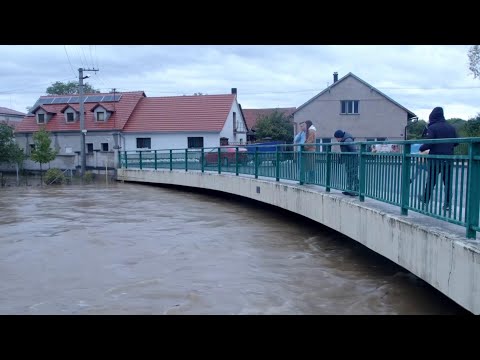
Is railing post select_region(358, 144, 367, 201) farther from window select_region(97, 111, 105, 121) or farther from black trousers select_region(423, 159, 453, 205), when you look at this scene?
window select_region(97, 111, 105, 121)

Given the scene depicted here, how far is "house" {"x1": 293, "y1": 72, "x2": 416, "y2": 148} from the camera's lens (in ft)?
109

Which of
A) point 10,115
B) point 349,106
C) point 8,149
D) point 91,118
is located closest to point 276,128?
point 349,106

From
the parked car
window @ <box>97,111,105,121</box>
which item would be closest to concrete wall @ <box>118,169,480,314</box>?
the parked car

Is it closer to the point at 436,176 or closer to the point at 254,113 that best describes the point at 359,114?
the point at 254,113

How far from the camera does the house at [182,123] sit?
3403 centimetres

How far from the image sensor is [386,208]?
21.2 feet

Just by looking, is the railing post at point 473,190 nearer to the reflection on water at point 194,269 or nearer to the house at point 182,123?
the reflection on water at point 194,269

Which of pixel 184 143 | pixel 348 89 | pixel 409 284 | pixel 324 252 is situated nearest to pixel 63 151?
pixel 184 143

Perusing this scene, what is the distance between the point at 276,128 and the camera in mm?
39906

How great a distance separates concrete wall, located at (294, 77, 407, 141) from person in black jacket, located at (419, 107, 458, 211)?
27689 millimetres
